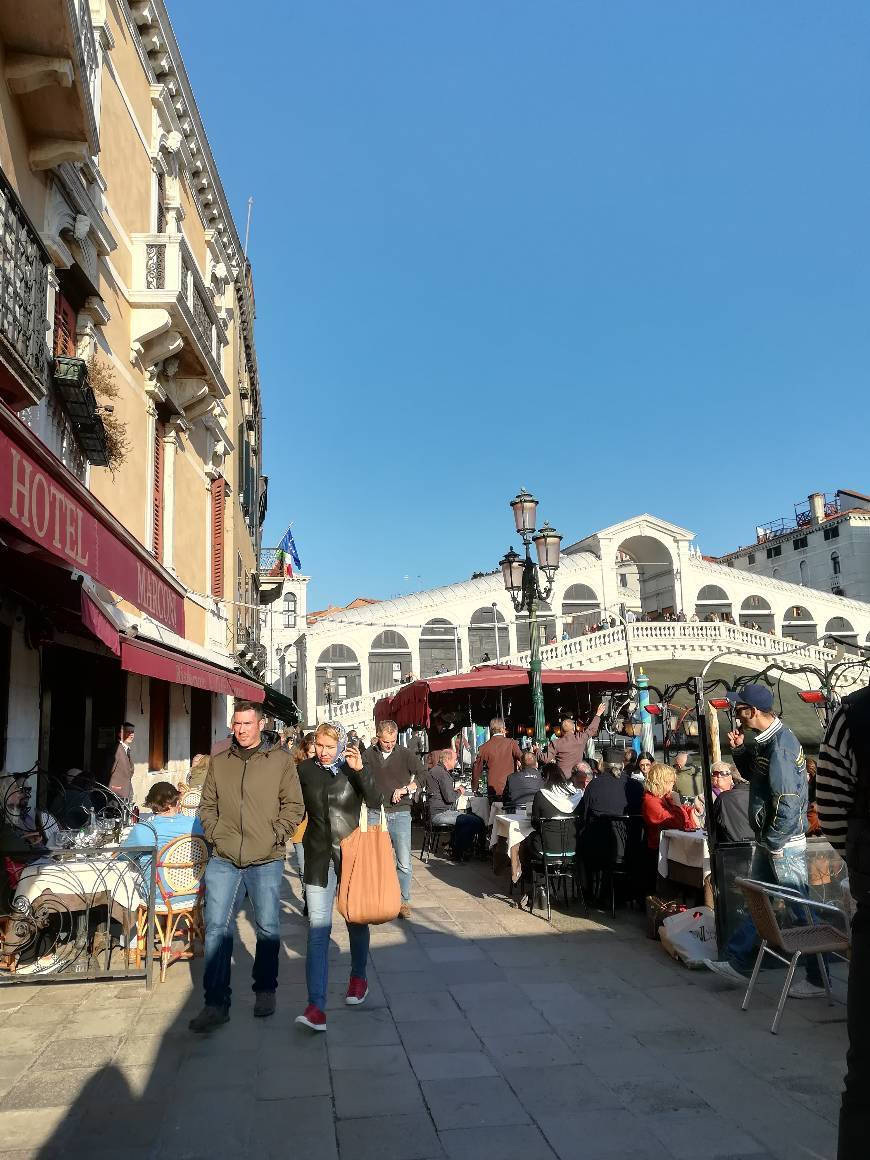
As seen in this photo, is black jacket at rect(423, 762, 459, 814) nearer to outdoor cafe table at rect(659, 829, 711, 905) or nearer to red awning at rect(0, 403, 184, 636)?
outdoor cafe table at rect(659, 829, 711, 905)

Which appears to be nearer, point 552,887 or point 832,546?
point 552,887

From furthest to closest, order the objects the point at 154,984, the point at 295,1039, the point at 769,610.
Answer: the point at 769,610
the point at 154,984
the point at 295,1039

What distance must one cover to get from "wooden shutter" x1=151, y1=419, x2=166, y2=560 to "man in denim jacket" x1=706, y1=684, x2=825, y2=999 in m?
8.76

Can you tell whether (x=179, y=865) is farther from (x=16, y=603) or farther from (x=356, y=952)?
(x=16, y=603)

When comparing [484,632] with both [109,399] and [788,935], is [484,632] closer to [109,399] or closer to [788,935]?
[109,399]

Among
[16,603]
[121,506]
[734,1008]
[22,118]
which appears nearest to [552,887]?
[734,1008]

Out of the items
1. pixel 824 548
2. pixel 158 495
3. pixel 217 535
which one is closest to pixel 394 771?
pixel 158 495

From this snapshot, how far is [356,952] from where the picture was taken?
16.6ft

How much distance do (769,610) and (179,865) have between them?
4883 centimetres

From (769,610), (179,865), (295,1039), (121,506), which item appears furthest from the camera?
(769,610)

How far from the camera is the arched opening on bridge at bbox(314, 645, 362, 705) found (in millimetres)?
41688

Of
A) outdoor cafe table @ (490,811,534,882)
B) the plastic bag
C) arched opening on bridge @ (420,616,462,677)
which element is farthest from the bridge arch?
the plastic bag

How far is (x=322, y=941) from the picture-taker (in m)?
4.64

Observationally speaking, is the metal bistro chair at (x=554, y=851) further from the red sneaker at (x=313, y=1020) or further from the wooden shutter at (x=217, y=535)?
the wooden shutter at (x=217, y=535)
